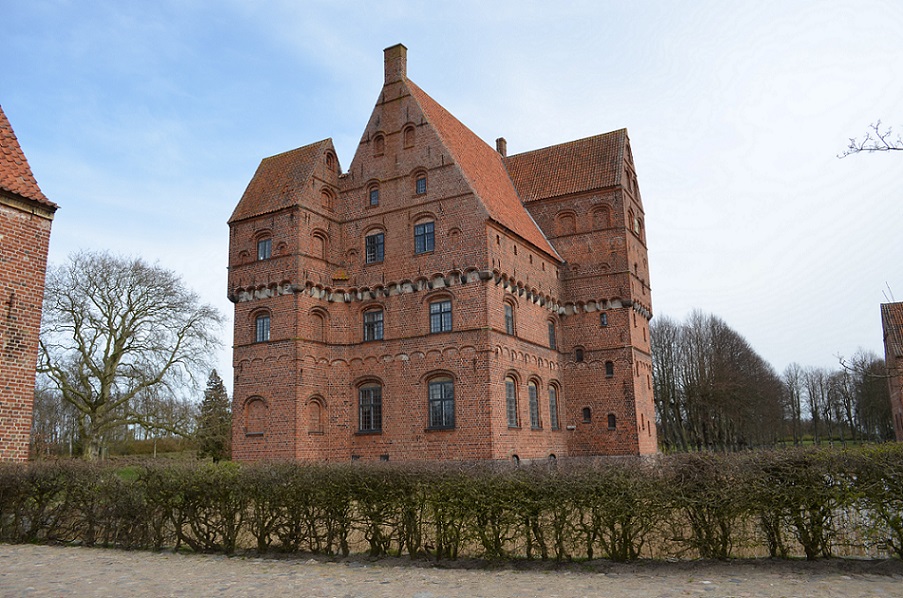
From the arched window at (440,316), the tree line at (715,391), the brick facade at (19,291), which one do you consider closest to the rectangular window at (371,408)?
the arched window at (440,316)

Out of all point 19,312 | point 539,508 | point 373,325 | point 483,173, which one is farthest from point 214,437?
point 539,508

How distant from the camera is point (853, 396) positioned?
70.2 meters

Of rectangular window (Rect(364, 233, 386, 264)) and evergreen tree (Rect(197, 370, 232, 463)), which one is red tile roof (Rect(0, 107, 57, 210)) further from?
evergreen tree (Rect(197, 370, 232, 463))

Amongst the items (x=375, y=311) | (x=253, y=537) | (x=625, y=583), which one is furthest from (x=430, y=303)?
(x=625, y=583)

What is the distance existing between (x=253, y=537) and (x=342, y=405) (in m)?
14.9

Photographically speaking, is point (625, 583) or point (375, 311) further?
point (375, 311)

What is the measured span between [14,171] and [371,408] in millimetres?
14052

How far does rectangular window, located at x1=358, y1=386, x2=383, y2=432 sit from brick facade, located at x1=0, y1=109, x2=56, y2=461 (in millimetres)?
12545

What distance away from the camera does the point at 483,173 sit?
29094 mm

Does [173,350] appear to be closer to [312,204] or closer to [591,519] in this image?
[312,204]

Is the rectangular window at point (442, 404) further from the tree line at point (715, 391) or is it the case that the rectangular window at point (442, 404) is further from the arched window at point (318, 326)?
the tree line at point (715, 391)

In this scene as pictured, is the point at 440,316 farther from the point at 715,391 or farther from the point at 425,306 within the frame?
the point at 715,391

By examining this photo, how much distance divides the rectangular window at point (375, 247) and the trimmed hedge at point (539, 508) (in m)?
15.8

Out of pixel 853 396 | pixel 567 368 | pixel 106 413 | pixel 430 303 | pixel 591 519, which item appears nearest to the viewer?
pixel 591 519
